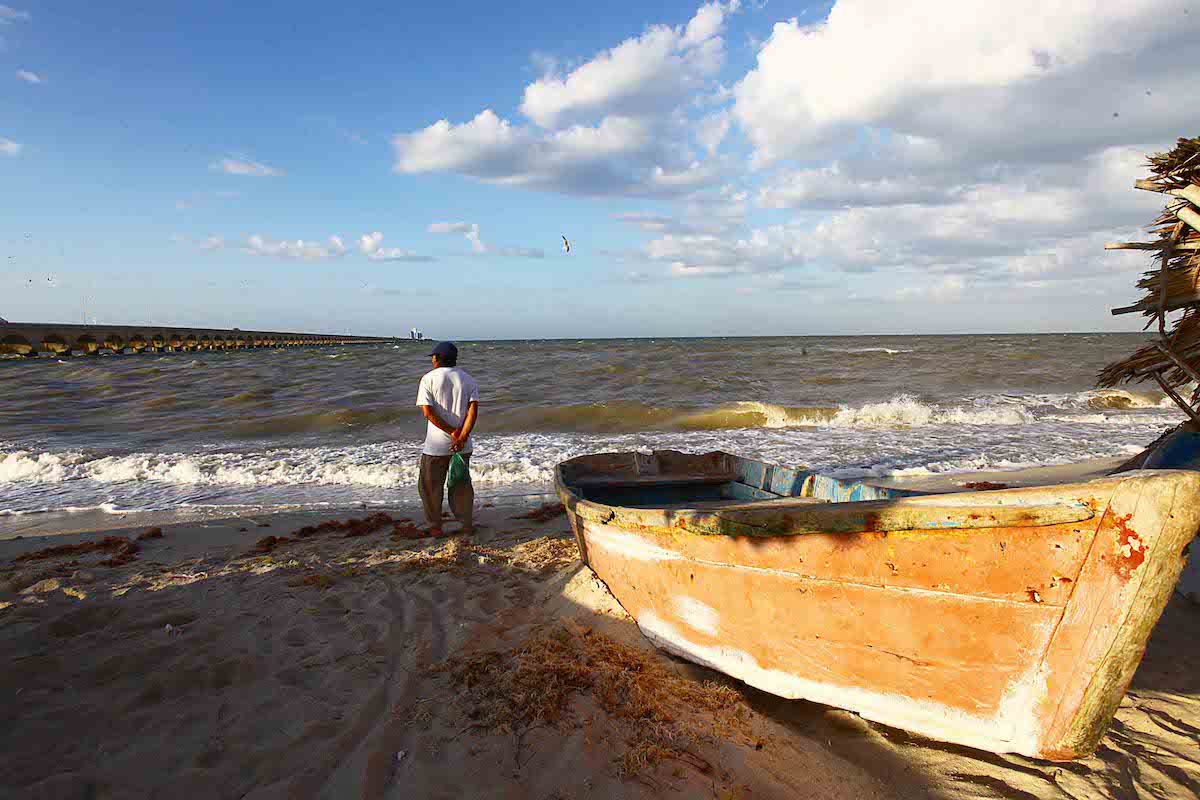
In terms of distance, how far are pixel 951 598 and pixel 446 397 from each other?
492cm

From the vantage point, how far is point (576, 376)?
24.3m

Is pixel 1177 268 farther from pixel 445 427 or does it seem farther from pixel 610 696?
pixel 445 427

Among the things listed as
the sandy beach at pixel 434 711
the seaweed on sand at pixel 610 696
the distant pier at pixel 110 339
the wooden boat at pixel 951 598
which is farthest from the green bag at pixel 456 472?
the distant pier at pixel 110 339

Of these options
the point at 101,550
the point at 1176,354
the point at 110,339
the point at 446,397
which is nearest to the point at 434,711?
the point at 446,397

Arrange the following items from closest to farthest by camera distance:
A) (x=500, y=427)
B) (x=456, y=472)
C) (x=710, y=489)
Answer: (x=710, y=489), (x=456, y=472), (x=500, y=427)

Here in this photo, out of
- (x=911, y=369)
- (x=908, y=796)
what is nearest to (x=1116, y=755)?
(x=908, y=796)

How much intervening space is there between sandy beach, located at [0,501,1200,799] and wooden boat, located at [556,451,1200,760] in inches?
10.9

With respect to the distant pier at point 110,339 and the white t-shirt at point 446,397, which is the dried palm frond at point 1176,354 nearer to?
the white t-shirt at point 446,397

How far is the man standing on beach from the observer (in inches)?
245

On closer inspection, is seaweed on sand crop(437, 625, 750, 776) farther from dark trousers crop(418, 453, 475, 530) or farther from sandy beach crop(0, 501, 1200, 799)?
dark trousers crop(418, 453, 475, 530)

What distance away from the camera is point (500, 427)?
14.5 meters

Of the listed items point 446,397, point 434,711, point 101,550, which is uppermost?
point 446,397

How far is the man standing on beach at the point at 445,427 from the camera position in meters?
6.23

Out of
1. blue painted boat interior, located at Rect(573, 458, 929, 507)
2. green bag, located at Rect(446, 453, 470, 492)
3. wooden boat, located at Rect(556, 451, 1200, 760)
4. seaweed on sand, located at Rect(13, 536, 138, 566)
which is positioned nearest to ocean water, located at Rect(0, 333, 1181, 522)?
seaweed on sand, located at Rect(13, 536, 138, 566)
